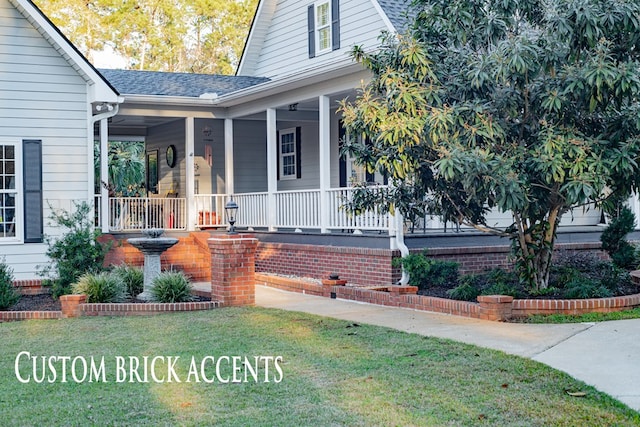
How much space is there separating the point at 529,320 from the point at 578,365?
2.76 metres

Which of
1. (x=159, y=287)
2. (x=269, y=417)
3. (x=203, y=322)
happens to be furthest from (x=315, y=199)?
(x=269, y=417)

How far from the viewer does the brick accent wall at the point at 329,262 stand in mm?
14367

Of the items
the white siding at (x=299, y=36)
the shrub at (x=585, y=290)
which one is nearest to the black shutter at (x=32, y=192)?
the white siding at (x=299, y=36)

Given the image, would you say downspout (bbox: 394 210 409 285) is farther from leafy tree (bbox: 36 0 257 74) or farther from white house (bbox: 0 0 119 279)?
leafy tree (bbox: 36 0 257 74)

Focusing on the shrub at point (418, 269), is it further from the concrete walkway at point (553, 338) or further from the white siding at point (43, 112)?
the white siding at point (43, 112)

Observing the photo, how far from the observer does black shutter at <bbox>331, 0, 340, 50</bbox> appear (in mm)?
19719

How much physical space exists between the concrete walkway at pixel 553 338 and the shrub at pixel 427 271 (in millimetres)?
1282

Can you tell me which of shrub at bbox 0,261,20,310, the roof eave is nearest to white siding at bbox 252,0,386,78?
the roof eave

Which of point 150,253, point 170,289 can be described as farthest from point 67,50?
point 170,289

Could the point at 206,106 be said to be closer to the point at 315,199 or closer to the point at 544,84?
the point at 315,199

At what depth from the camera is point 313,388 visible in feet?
23.3

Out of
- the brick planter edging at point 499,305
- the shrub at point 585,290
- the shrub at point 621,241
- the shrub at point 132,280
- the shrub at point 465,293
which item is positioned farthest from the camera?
the shrub at point 621,241

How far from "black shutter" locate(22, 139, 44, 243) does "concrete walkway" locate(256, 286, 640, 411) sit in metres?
5.15

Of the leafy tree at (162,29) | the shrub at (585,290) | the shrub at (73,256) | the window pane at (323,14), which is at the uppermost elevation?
the leafy tree at (162,29)
